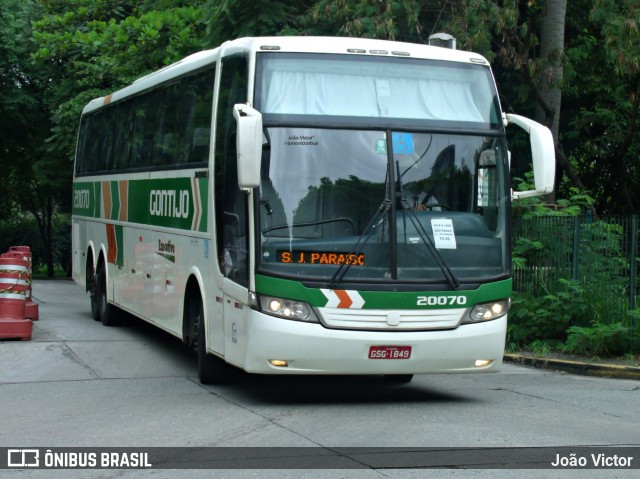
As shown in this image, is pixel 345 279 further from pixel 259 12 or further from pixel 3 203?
pixel 3 203

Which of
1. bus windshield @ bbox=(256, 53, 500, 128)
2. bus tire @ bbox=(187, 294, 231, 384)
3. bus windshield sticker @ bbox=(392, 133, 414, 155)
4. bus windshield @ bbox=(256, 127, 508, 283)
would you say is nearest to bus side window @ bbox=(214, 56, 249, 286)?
bus windshield @ bbox=(256, 53, 500, 128)

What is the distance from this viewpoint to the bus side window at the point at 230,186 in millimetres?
10547

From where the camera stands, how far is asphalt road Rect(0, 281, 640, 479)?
865 cm

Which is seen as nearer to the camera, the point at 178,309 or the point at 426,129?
the point at 426,129

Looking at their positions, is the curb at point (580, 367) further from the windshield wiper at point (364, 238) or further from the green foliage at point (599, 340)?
the windshield wiper at point (364, 238)

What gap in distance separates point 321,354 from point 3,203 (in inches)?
2116

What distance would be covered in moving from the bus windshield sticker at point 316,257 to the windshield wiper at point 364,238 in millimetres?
37

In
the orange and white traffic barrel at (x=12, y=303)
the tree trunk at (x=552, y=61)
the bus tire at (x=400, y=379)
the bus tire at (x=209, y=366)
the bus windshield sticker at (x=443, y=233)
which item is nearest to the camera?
the bus windshield sticker at (x=443, y=233)

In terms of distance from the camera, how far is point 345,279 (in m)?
10.1

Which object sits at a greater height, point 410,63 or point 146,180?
point 410,63

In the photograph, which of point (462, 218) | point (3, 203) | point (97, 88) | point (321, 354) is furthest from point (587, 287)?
point (3, 203)

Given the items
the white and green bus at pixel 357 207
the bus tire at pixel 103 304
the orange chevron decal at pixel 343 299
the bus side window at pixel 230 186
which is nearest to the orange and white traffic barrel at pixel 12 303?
the bus tire at pixel 103 304

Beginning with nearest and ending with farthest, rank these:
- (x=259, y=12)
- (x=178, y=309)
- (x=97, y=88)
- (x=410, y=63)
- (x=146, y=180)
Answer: (x=410, y=63) → (x=178, y=309) → (x=146, y=180) → (x=259, y=12) → (x=97, y=88)

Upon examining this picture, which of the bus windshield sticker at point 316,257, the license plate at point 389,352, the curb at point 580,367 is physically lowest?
the curb at point 580,367
